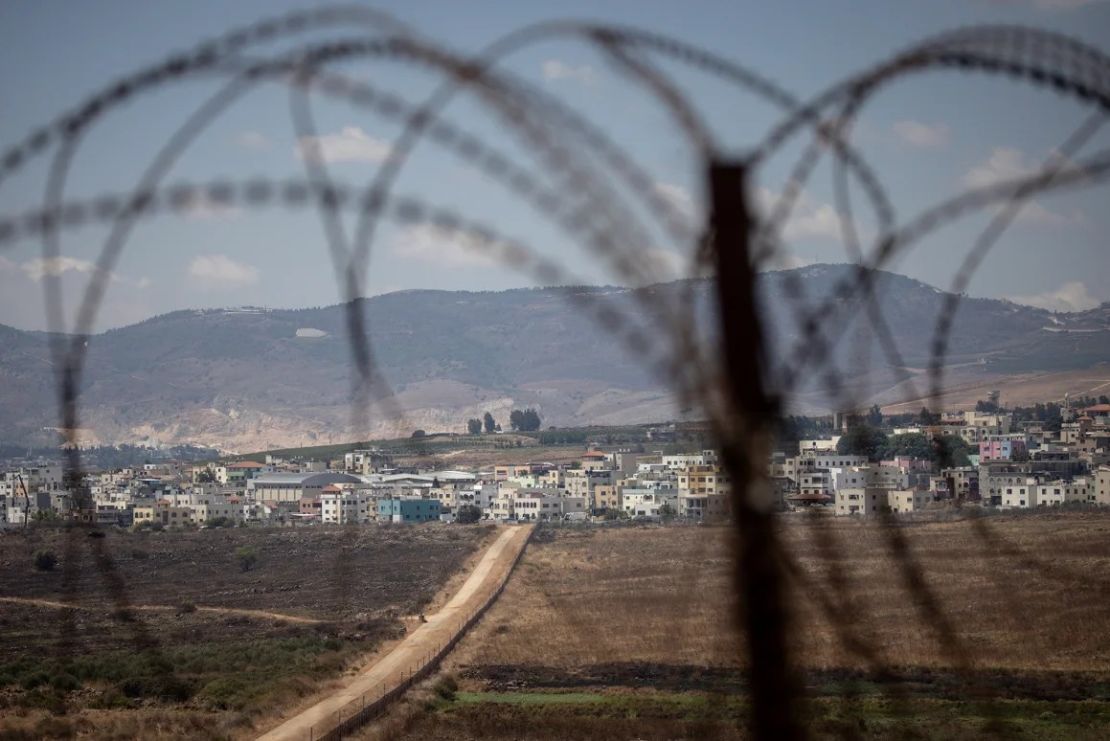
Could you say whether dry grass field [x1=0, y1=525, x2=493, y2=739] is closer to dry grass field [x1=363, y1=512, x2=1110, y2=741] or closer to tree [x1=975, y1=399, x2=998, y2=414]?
dry grass field [x1=363, y1=512, x2=1110, y2=741]

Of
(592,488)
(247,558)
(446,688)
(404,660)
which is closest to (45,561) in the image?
(247,558)

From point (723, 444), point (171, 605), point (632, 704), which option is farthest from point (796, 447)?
point (171, 605)

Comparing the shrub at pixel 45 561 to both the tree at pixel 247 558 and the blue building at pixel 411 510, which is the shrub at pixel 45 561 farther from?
the blue building at pixel 411 510

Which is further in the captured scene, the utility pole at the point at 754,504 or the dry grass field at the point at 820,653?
the dry grass field at the point at 820,653

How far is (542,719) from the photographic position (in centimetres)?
2850

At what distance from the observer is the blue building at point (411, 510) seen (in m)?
112

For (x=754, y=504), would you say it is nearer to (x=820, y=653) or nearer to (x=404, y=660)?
(x=404, y=660)

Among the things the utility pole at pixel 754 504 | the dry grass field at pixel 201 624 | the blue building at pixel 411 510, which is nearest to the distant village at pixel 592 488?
the blue building at pixel 411 510

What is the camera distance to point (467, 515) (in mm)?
106438

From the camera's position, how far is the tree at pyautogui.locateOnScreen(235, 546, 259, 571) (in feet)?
248

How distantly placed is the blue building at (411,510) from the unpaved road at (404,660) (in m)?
42.7

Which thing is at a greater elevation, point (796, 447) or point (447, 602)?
point (796, 447)

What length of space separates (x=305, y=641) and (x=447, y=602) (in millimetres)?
12243

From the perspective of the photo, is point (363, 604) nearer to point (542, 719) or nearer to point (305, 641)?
point (305, 641)
